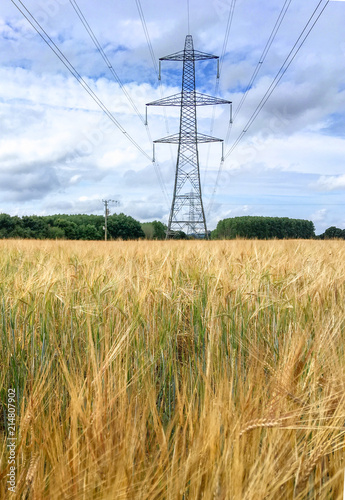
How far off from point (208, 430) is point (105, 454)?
23cm

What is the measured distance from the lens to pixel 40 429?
96 cm

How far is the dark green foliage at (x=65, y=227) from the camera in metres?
34.1

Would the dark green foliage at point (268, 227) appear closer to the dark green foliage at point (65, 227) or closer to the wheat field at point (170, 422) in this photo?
the dark green foliage at point (65, 227)

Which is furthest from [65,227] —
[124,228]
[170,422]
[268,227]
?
[170,422]

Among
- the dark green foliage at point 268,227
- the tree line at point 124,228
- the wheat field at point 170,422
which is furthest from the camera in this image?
the dark green foliage at point 268,227

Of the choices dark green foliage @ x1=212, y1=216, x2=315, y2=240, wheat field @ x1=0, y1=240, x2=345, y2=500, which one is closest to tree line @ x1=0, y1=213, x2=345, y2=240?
dark green foliage @ x1=212, y1=216, x2=315, y2=240

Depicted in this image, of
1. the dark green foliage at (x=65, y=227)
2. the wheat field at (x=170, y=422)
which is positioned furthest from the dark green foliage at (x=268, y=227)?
the wheat field at (x=170, y=422)

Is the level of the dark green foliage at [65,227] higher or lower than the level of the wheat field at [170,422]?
higher

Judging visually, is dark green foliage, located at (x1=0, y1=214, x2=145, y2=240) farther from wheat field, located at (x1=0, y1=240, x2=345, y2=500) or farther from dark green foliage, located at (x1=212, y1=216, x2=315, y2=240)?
dark green foliage, located at (x1=212, y1=216, x2=315, y2=240)

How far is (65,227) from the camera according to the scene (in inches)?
1831

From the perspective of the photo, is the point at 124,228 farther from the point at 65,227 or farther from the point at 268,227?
the point at 268,227

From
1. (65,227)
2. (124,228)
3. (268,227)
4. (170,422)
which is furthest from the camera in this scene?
(124,228)

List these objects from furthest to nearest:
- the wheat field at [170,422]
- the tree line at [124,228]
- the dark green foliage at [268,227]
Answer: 1. the dark green foliage at [268,227]
2. the tree line at [124,228]
3. the wheat field at [170,422]

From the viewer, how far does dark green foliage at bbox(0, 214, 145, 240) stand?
34.1 meters
